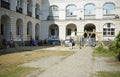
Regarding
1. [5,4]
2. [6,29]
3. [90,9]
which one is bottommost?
[6,29]

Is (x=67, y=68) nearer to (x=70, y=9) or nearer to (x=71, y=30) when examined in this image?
(x=70, y=9)

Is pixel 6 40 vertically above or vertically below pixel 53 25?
below

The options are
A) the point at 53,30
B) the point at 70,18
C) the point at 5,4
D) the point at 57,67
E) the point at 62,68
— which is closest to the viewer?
the point at 62,68

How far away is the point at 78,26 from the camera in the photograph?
41.2 m

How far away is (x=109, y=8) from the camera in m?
40.6

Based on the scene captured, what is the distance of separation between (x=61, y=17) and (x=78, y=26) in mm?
3660

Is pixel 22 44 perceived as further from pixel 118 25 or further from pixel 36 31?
pixel 118 25

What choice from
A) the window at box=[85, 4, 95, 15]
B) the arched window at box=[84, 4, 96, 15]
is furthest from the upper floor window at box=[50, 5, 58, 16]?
the window at box=[85, 4, 95, 15]

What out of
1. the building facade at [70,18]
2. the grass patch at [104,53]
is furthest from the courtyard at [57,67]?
the building facade at [70,18]

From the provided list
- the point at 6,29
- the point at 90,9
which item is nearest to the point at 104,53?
the point at 6,29

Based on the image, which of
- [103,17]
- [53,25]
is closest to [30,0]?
[53,25]

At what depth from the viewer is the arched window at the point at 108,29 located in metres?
40.2

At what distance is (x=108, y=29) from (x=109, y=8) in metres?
3.81

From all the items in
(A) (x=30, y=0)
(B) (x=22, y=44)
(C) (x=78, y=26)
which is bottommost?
(B) (x=22, y=44)
